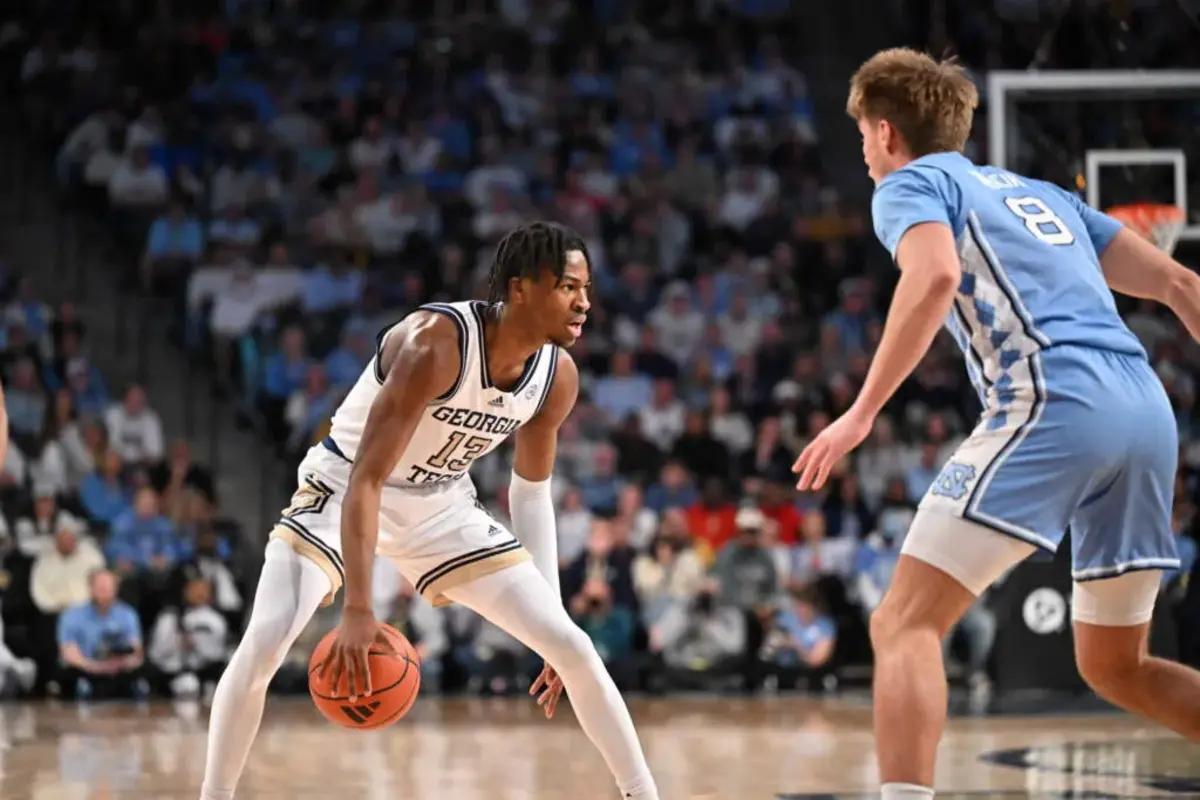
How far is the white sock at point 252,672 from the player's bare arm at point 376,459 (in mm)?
261

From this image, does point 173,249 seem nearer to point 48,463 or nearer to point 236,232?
point 236,232

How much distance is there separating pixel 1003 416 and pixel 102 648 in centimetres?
791

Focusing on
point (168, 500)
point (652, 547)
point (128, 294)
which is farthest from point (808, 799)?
point (128, 294)

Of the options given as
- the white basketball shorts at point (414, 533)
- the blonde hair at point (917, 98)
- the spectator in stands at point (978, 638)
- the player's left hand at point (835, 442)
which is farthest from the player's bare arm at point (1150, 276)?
the spectator in stands at point (978, 638)

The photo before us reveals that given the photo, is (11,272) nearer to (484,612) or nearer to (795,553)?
(795,553)

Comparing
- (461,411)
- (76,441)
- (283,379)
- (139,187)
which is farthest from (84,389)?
(461,411)

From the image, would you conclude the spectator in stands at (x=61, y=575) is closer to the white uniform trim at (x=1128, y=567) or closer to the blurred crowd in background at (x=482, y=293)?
the blurred crowd in background at (x=482, y=293)

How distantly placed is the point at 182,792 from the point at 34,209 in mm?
9013

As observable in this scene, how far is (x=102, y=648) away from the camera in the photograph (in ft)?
34.4

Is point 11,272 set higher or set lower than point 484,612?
higher

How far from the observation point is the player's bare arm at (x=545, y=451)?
4809mm

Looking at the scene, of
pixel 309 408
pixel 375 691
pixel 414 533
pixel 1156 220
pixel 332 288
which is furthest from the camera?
pixel 332 288

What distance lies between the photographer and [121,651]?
34.4 ft

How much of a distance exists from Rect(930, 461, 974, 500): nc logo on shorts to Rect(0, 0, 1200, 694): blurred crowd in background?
6937 millimetres
